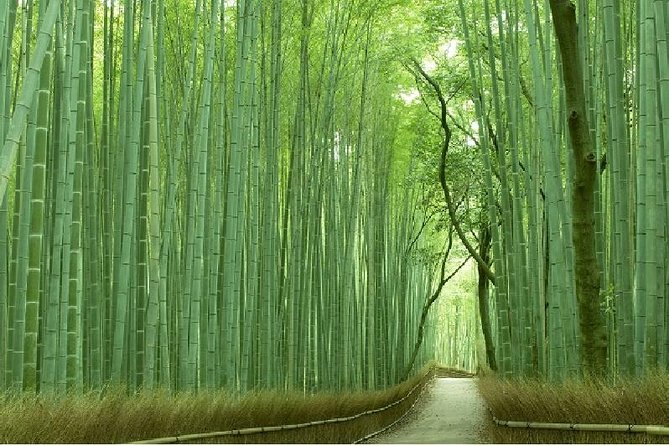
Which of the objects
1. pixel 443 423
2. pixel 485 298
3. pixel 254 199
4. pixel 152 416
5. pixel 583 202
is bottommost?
pixel 443 423

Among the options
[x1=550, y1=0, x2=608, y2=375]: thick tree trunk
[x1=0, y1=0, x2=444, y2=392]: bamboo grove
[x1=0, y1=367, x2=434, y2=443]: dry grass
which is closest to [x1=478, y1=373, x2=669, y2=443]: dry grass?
[x1=550, y1=0, x2=608, y2=375]: thick tree trunk

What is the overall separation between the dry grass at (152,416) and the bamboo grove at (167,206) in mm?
375

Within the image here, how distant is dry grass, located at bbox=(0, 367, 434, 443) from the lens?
2725 mm

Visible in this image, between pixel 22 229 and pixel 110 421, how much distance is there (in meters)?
1.09

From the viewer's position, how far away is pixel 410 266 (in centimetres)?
1555

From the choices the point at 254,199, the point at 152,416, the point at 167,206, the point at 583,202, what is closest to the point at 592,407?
the point at 583,202

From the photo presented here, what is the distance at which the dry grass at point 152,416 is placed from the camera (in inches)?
107

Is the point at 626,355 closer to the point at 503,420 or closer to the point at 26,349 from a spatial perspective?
the point at 503,420

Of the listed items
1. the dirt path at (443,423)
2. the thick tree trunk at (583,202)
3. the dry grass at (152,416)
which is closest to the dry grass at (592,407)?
the thick tree trunk at (583,202)

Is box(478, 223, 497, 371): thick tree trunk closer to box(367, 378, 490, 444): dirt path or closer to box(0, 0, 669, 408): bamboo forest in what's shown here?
box(367, 378, 490, 444): dirt path

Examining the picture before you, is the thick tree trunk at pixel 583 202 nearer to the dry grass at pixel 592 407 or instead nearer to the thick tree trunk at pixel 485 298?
the dry grass at pixel 592 407

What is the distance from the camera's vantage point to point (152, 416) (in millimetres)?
3461

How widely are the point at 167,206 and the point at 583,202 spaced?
2.47 m

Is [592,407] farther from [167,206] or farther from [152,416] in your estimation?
[167,206]
